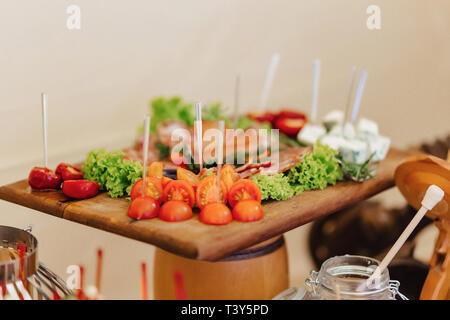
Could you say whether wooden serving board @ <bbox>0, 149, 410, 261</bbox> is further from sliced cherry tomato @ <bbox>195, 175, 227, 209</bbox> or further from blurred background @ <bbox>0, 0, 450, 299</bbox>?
blurred background @ <bbox>0, 0, 450, 299</bbox>

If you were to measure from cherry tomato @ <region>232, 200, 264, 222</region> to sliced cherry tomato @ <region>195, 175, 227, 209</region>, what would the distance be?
2.8 inches

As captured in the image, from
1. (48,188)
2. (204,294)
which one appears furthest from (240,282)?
(48,188)

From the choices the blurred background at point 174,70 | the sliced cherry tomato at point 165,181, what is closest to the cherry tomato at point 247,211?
the sliced cherry tomato at point 165,181

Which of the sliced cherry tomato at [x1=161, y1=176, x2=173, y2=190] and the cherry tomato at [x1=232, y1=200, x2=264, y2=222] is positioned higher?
the sliced cherry tomato at [x1=161, y1=176, x2=173, y2=190]

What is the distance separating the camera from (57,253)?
2805 millimetres

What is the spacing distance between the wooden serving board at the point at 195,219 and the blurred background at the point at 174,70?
69cm

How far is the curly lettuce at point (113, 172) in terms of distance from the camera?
1896mm

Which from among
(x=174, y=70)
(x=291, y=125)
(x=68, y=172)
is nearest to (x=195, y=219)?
(x=68, y=172)

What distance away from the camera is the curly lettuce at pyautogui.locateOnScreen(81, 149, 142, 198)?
→ 1896 millimetres

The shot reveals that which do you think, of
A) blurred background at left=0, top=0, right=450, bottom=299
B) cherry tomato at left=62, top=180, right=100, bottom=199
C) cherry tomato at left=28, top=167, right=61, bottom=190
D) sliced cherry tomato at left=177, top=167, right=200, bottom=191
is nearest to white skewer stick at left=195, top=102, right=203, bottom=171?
sliced cherry tomato at left=177, top=167, right=200, bottom=191

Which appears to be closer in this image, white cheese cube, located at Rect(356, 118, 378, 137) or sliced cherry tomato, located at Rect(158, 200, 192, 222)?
sliced cherry tomato, located at Rect(158, 200, 192, 222)

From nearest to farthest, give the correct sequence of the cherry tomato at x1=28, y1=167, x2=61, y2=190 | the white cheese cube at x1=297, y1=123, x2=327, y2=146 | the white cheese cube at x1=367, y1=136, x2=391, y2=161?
the cherry tomato at x1=28, y1=167, x2=61, y2=190 → the white cheese cube at x1=367, y1=136, x2=391, y2=161 → the white cheese cube at x1=297, y1=123, x2=327, y2=146

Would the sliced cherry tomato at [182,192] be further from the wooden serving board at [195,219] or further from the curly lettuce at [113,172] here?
the curly lettuce at [113,172]
